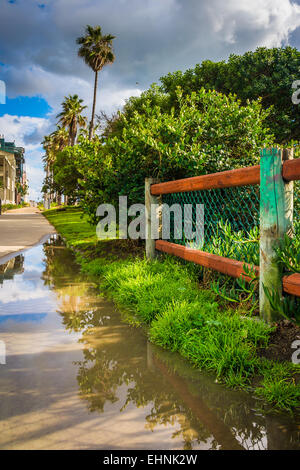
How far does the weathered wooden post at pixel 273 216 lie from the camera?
3.29 metres

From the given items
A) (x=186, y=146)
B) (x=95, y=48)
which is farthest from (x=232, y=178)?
(x=95, y=48)

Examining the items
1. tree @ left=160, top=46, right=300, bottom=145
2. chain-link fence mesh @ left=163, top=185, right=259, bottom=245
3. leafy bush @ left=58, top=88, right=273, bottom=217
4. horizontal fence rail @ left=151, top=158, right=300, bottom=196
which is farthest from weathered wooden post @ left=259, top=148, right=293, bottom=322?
tree @ left=160, top=46, right=300, bottom=145

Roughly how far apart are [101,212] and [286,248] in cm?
534

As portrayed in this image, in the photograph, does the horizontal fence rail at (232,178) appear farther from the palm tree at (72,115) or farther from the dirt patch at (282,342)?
the palm tree at (72,115)

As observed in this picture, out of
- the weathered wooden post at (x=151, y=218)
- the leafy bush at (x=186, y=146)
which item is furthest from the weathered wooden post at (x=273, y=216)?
the weathered wooden post at (x=151, y=218)

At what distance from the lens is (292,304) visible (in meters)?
3.19

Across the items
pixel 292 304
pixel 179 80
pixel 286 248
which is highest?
pixel 179 80

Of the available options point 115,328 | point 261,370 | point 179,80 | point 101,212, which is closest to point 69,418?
point 261,370

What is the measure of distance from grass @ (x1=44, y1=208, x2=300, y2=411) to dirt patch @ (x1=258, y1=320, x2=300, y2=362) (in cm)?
7

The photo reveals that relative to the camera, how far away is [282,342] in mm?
3104

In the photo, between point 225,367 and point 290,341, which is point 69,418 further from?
point 290,341

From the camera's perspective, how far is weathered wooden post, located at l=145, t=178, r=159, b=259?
20.4 feet

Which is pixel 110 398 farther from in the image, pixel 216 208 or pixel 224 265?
pixel 216 208

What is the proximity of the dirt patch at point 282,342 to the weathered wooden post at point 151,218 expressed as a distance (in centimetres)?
315
